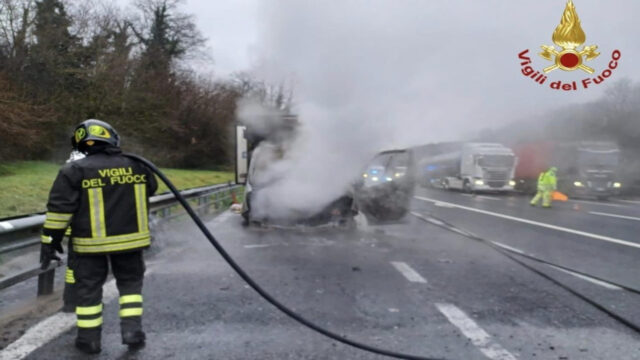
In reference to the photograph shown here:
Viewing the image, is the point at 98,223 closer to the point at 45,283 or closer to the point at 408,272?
the point at 45,283

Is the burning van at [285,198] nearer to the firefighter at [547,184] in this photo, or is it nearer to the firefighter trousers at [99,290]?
the firefighter trousers at [99,290]

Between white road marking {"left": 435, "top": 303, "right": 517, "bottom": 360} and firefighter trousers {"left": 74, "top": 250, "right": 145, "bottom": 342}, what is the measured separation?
255 centimetres

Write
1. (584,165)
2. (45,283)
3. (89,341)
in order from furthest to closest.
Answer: (584,165), (45,283), (89,341)

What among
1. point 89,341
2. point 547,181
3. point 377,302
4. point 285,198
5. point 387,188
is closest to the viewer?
point 89,341

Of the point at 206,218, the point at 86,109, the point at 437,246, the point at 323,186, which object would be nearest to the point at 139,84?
the point at 86,109

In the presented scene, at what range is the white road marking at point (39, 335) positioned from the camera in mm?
3627

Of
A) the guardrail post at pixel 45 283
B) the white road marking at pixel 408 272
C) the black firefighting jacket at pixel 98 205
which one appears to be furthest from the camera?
the white road marking at pixel 408 272

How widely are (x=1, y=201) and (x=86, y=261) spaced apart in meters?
9.50

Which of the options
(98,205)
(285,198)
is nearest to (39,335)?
(98,205)

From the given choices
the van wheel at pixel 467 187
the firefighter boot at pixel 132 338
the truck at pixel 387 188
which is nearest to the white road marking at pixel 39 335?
the firefighter boot at pixel 132 338

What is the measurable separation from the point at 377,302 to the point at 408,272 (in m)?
1.55

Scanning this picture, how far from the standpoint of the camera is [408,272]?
21.5 feet

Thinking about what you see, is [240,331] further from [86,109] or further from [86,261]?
[86,109]

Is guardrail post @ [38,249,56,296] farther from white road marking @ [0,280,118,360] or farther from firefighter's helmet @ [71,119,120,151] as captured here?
firefighter's helmet @ [71,119,120,151]
